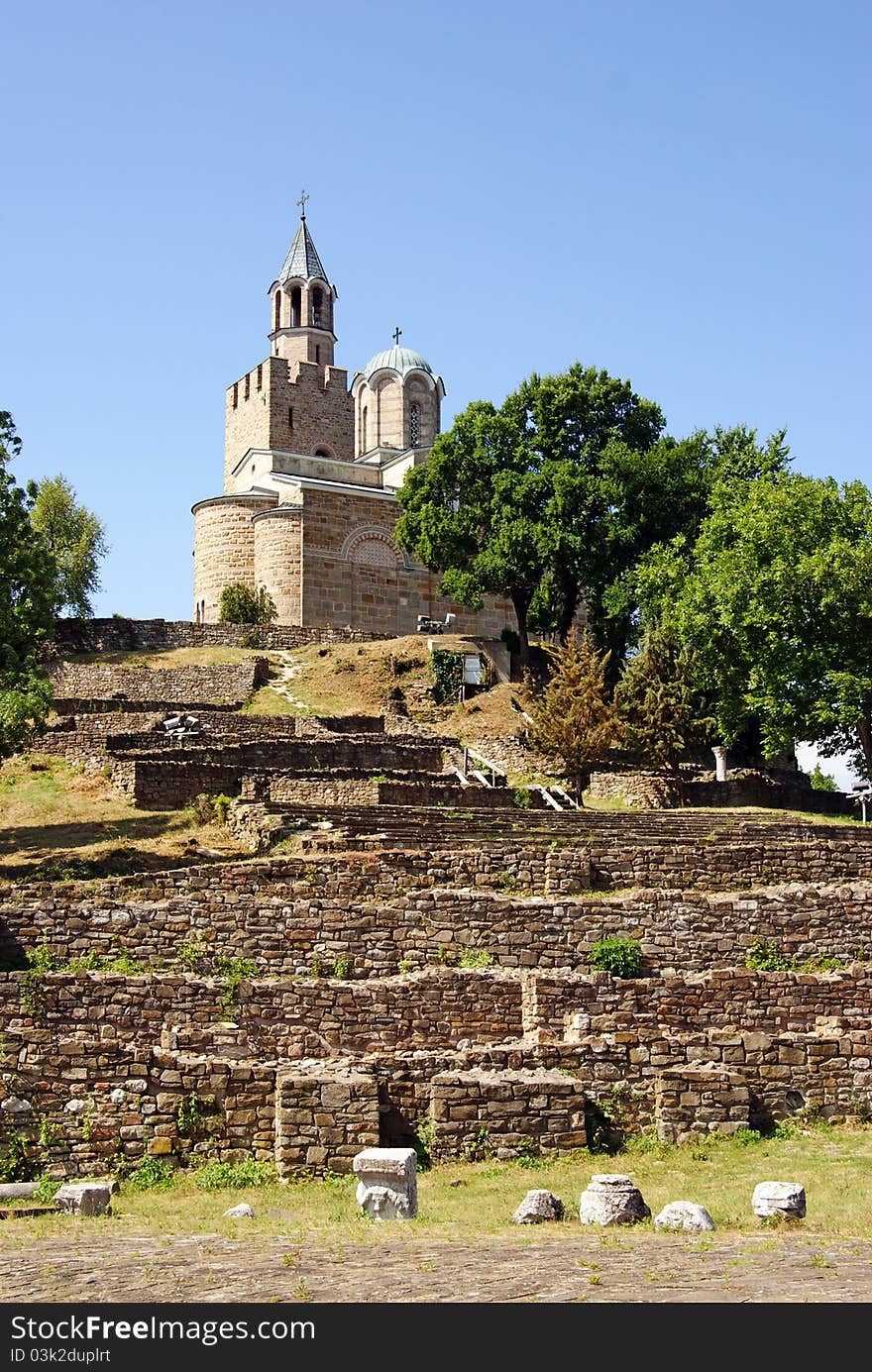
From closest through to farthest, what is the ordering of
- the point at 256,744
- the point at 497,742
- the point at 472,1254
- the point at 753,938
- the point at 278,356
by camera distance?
the point at 472,1254 → the point at 753,938 → the point at 256,744 → the point at 497,742 → the point at 278,356

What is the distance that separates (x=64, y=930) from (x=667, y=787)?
62.4 feet

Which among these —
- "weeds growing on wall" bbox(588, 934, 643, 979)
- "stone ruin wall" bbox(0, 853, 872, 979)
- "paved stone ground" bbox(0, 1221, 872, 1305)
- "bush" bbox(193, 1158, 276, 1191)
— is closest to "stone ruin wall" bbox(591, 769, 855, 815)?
"stone ruin wall" bbox(0, 853, 872, 979)

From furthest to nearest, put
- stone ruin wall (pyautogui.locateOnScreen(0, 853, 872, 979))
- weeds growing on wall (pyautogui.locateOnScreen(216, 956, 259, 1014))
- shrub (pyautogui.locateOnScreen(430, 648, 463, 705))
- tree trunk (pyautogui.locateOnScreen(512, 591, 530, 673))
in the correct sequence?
1. tree trunk (pyautogui.locateOnScreen(512, 591, 530, 673))
2. shrub (pyautogui.locateOnScreen(430, 648, 463, 705))
3. stone ruin wall (pyautogui.locateOnScreen(0, 853, 872, 979))
4. weeds growing on wall (pyautogui.locateOnScreen(216, 956, 259, 1014))

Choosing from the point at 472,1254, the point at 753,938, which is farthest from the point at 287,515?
the point at 472,1254

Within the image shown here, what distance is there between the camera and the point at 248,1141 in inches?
589

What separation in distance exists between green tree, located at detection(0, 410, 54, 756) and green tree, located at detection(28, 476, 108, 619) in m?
26.8

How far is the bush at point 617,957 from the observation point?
1817cm

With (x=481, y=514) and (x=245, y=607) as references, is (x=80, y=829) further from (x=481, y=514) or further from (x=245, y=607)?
(x=245, y=607)

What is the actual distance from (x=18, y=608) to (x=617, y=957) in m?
14.6

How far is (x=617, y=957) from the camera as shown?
59.8ft

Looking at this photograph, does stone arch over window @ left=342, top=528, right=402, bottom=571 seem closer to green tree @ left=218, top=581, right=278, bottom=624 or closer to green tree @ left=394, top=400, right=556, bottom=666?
green tree @ left=218, top=581, right=278, bottom=624

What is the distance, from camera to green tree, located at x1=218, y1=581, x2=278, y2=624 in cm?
4994

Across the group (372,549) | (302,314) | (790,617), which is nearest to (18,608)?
(790,617)
